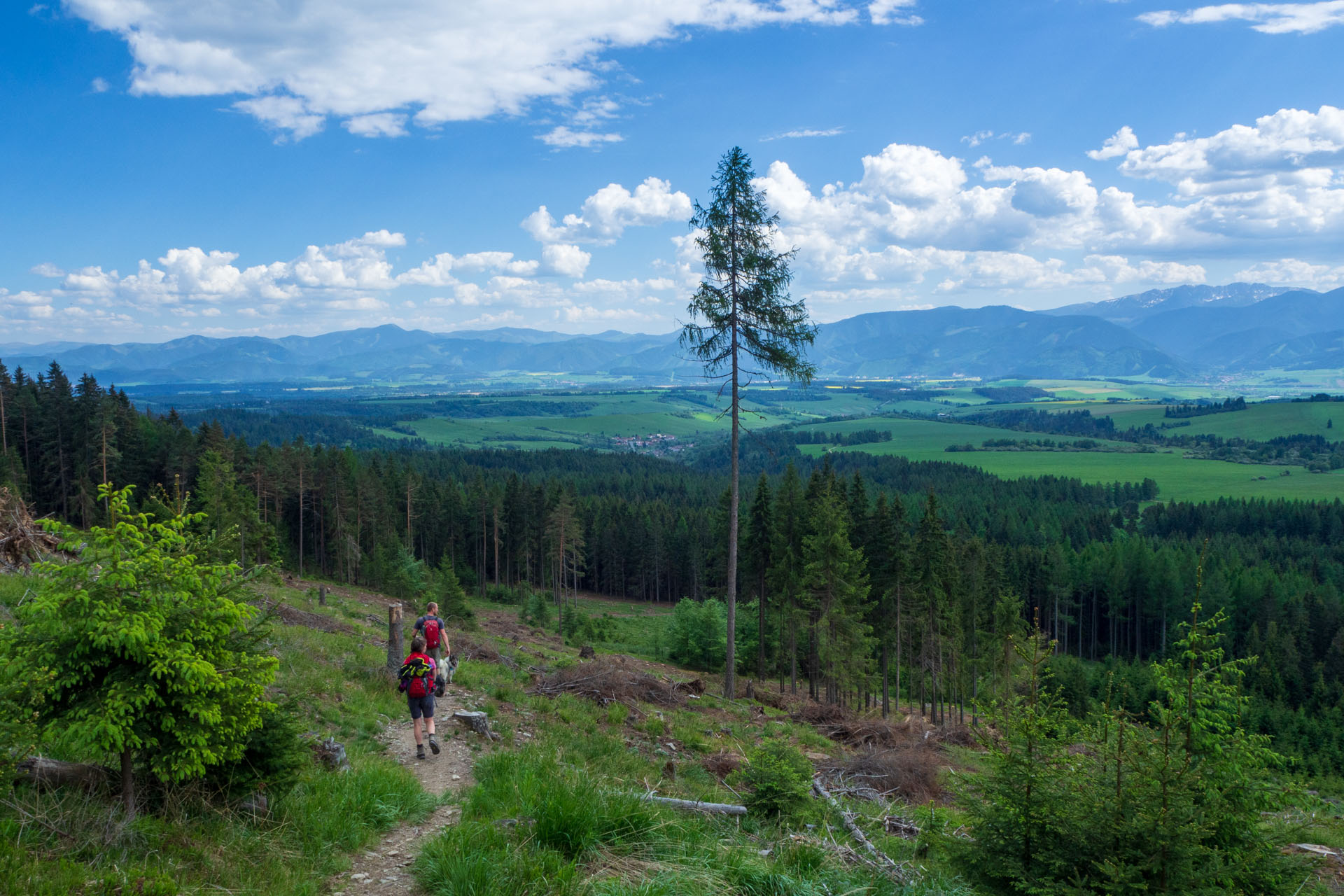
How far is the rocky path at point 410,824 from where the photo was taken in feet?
21.4

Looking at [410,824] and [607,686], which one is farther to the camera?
[607,686]

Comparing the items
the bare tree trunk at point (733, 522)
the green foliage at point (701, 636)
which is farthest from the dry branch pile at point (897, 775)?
the green foliage at point (701, 636)

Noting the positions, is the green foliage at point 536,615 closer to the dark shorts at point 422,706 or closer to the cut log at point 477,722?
the cut log at point 477,722

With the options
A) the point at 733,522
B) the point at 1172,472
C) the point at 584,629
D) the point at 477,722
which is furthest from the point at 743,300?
the point at 1172,472

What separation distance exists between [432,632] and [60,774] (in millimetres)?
6673

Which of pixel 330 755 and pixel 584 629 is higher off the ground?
pixel 330 755

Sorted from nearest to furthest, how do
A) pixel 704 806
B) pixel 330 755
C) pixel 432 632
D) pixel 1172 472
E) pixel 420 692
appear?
pixel 330 755, pixel 704 806, pixel 420 692, pixel 432 632, pixel 1172 472

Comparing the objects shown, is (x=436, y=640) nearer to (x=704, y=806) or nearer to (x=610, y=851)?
(x=704, y=806)

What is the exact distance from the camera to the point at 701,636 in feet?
134

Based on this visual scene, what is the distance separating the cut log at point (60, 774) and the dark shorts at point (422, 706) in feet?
15.2

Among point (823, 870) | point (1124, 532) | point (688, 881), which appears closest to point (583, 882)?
point (688, 881)

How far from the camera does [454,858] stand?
6.37 meters

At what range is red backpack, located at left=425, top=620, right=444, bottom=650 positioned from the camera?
42.7ft

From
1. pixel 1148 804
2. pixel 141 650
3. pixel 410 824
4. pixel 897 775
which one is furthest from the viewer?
pixel 897 775
